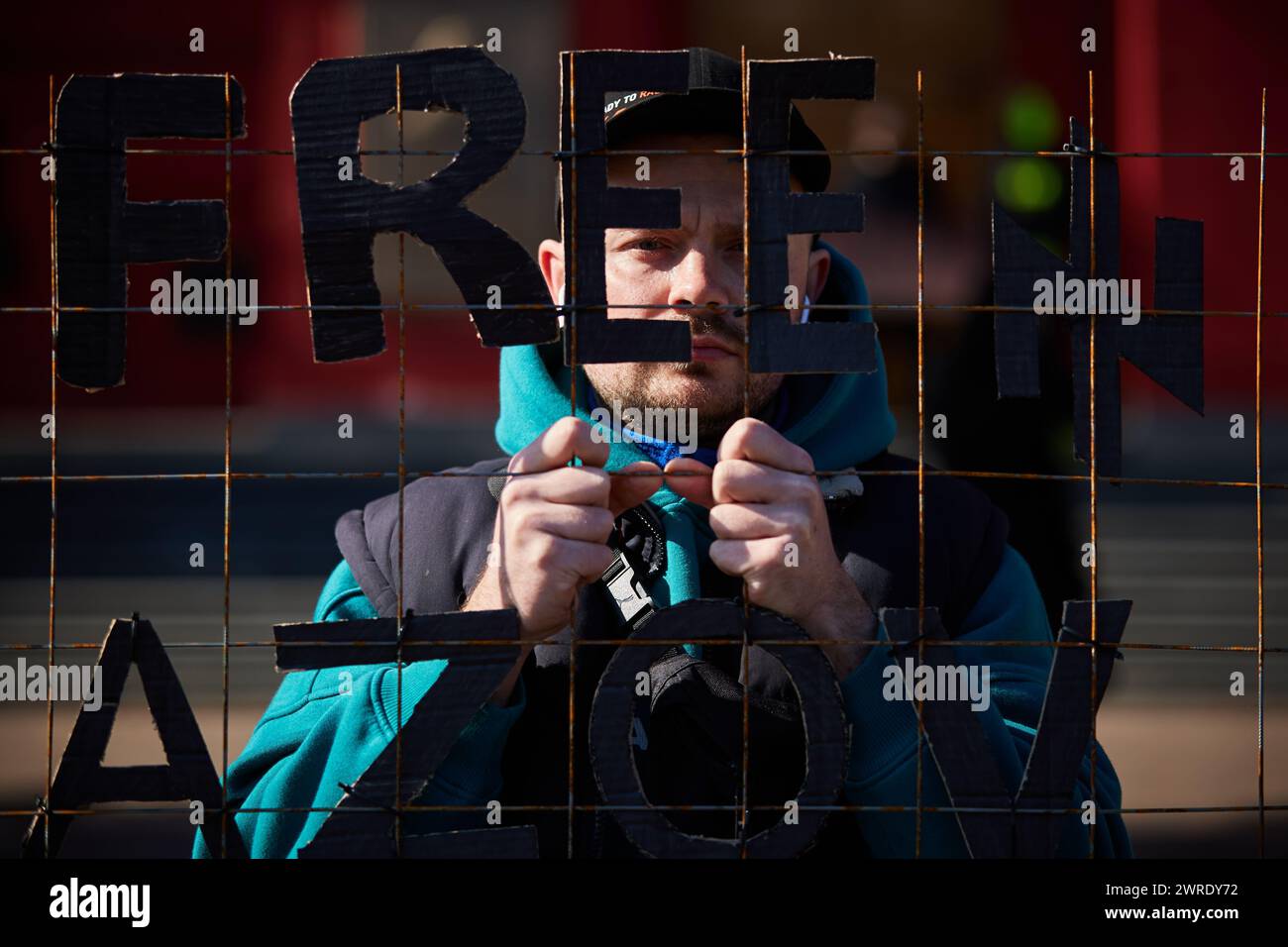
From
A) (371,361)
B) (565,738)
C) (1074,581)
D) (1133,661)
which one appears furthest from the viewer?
(371,361)

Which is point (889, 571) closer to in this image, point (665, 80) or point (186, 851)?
point (665, 80)

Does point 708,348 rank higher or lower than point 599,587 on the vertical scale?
higher

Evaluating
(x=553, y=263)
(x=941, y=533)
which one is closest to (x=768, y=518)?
(x=941, y=533)

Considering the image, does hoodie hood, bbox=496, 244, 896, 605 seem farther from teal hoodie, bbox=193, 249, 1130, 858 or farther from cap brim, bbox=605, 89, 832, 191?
Result: cap brim, bbox=605, 89, 832, 191

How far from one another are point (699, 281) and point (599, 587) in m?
0.49

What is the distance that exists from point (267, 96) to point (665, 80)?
321 inches

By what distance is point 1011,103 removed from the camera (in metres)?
10.0

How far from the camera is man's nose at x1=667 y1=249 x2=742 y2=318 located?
83.4 inches

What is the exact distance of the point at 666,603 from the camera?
228cm

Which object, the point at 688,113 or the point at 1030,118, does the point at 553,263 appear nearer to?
the point at 688,113

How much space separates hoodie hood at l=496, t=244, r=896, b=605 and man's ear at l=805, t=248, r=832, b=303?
0.05 m

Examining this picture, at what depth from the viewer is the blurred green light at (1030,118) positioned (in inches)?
384

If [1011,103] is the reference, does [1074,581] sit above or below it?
below
